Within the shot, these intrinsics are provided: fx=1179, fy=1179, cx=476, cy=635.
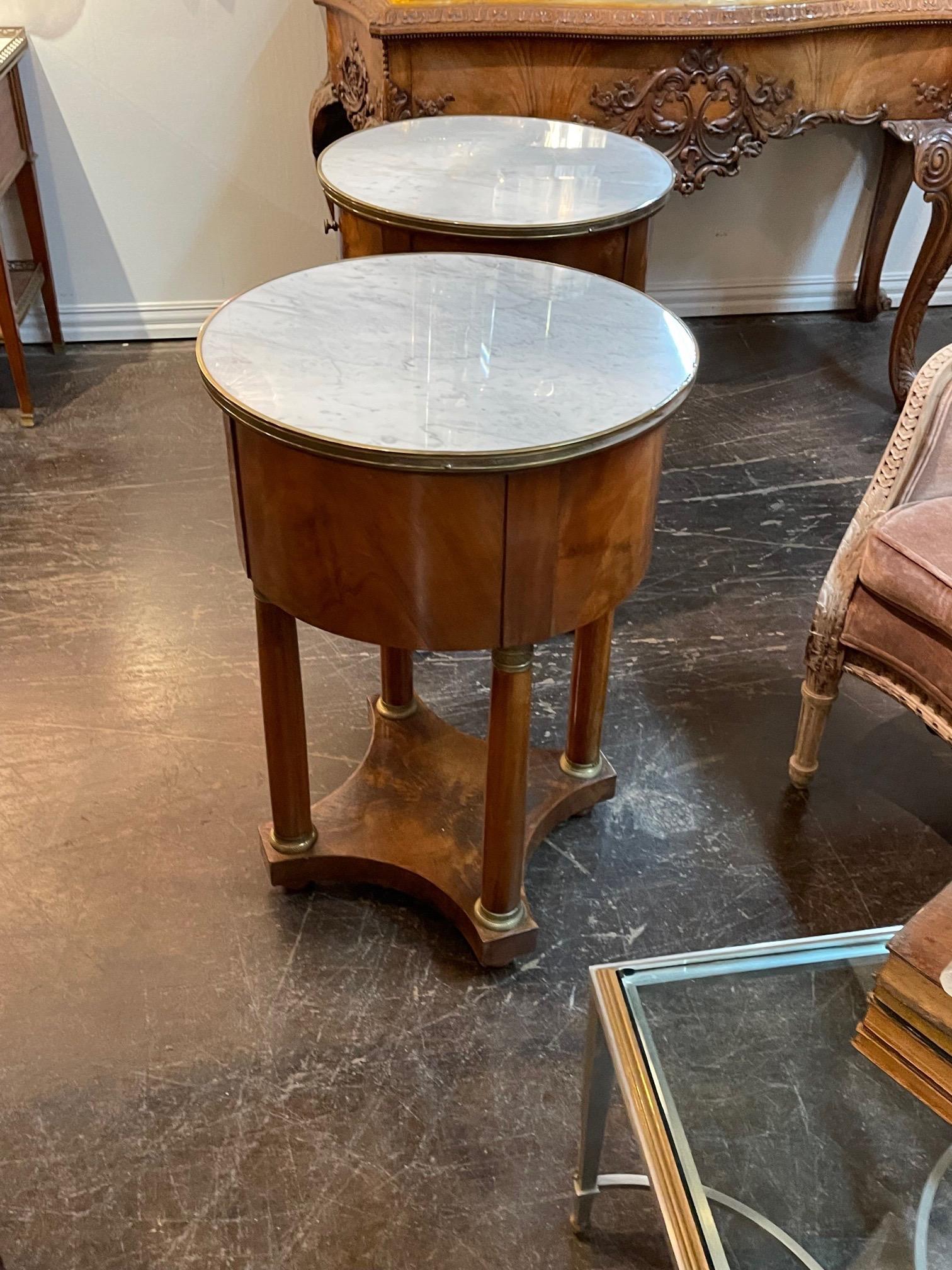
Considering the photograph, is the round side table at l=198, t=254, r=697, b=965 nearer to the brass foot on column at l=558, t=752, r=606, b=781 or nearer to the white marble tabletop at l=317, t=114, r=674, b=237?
the white marble tabletop at l=317, t=114, r=674, b=237

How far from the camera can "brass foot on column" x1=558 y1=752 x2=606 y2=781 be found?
1.78 meters

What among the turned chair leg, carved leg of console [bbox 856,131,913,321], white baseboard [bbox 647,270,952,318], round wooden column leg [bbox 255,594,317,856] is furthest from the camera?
white baseboard [bbox 647,270,952,318]

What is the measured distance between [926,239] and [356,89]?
129cm

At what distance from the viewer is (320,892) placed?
1.68m

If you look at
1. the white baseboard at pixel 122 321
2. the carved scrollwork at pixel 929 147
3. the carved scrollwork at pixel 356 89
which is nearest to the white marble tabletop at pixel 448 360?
the carved scrollwork at pixel 356 89

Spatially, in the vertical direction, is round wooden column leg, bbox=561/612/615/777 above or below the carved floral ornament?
below

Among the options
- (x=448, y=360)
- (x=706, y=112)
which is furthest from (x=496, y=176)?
(x=706, y=112)

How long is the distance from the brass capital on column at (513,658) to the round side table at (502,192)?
613 millimetres

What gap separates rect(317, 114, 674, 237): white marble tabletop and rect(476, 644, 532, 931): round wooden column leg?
0.63 metres

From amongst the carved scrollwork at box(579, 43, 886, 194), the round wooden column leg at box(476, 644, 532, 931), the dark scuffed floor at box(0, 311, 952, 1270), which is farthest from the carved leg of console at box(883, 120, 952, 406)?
the round wooden column leg at box(476, 644, 532, 931)

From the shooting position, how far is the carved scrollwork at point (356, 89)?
225 cm

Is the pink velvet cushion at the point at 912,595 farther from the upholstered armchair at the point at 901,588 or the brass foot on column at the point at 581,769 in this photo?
the brass foot on column at the point at 581,769

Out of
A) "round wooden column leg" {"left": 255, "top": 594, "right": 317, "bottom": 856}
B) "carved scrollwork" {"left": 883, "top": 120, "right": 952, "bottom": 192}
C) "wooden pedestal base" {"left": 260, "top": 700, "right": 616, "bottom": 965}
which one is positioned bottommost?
"wooden pedestal base" {"left": 260, "top": 700, "right": 616, "bottom": 965}

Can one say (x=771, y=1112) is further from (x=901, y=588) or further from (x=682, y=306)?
(x=682, y=306)
